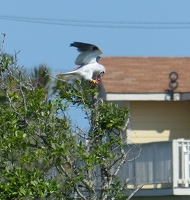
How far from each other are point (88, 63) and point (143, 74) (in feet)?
19.3

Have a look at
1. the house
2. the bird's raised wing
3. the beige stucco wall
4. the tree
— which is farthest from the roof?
the tree

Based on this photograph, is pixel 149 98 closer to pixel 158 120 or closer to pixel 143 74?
pixel 143 74

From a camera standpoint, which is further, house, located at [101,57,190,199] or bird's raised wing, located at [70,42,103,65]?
house, located at [101,57,190,199]

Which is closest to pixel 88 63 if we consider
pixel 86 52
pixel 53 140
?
pixel 86 52

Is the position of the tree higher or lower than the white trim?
lower

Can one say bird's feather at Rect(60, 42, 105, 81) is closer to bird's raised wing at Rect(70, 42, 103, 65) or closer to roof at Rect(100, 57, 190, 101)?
bird's raised wing at Rect(70, 42, 103, 65)

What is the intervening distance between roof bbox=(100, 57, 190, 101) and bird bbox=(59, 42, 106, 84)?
177 inches

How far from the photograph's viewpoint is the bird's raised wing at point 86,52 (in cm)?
1583

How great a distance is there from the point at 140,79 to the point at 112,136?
6478mm

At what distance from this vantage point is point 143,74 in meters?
21.5

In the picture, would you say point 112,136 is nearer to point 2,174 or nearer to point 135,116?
point 2,174

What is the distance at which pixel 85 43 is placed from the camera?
1588 cm

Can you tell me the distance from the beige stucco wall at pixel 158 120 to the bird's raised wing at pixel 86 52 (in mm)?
5483

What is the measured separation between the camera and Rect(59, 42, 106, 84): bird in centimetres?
1527
